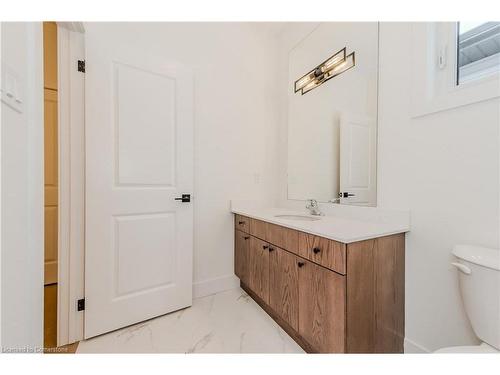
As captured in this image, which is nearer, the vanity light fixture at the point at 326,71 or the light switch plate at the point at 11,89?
the light switch plate at the point at 11,89

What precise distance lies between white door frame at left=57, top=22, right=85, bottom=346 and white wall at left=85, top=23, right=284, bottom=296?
0.52 metres

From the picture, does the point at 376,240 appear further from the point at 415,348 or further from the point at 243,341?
the point at 243,341

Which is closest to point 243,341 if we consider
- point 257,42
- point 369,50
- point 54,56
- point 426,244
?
point 426,244

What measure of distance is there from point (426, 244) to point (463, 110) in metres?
0.68

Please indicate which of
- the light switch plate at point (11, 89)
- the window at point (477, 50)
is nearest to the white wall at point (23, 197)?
the light switch plate at point (11, 89)

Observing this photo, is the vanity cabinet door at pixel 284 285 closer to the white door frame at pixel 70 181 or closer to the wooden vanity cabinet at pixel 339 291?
the wooden vanity cabinet at pixel 339 291

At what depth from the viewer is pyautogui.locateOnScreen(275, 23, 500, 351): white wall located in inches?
37.9

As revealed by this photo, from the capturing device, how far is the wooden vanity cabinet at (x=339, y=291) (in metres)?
1.02

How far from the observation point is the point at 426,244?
116 centimetres

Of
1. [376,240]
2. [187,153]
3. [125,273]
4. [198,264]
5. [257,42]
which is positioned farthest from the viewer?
[257,42]

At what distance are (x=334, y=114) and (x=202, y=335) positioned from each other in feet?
6.18

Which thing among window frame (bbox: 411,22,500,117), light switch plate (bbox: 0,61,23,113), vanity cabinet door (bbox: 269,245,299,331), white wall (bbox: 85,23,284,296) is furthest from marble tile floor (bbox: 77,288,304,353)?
window frame (bbox: 411,22,500,117)

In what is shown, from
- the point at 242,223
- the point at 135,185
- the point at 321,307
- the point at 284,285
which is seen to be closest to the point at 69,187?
the point at 135,185

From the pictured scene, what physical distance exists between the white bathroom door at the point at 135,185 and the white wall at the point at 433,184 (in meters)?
1.41
